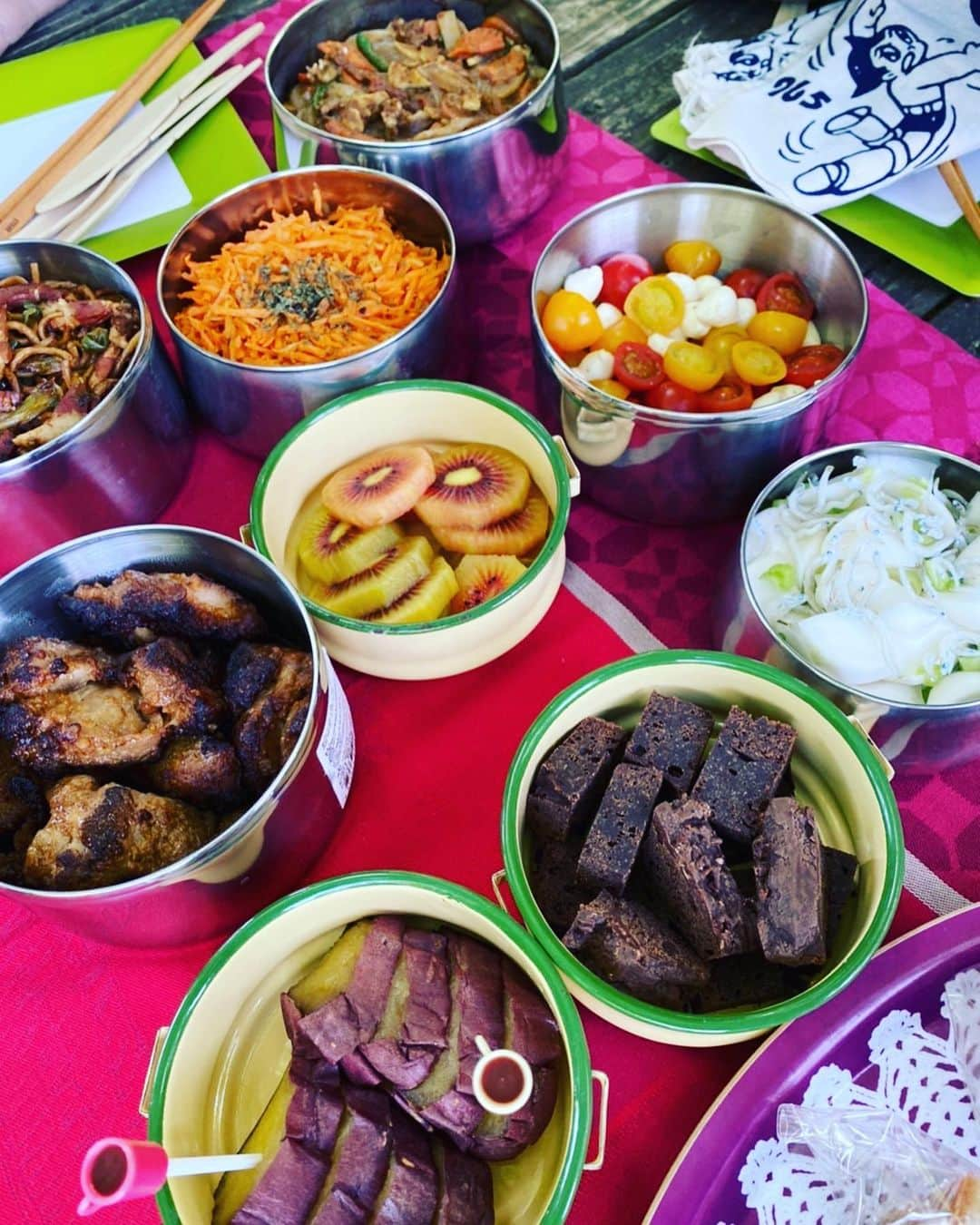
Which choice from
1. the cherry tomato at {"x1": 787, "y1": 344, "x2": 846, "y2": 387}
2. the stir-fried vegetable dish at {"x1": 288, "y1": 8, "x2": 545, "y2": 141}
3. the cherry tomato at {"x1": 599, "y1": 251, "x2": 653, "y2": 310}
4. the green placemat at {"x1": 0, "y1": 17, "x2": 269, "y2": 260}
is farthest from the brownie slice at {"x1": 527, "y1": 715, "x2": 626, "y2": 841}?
the green placemat at {"x1": 0, "y1": 17, "x2": 269, "y2": 260}

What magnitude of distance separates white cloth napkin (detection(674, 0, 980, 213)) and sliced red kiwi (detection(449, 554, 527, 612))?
0.78m

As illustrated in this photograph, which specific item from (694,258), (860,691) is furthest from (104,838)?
(694,258)

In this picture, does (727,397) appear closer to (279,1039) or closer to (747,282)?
(747,282)

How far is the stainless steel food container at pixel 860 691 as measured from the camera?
0.94 metres

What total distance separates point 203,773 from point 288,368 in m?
0.52

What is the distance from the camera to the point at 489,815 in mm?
1081

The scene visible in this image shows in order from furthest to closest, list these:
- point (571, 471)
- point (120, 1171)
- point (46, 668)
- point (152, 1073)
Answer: point (571, 471)
point (46, 668)
point (152, 1073)
point (120, 1171)

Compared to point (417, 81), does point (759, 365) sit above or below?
below

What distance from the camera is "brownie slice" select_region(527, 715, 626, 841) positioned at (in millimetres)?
924

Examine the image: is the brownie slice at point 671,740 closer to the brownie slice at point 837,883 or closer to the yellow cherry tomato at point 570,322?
the brownie slice at point 837,883

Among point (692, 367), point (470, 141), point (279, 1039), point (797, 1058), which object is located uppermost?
point (470, 141)

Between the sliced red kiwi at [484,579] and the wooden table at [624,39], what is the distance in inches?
36.4

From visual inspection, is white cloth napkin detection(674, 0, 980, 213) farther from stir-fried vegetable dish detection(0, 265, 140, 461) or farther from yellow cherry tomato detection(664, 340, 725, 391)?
stir-fried vegetable dish detection(0, 265, 140, 461)

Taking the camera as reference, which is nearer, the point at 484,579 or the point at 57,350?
the point at 484,579
